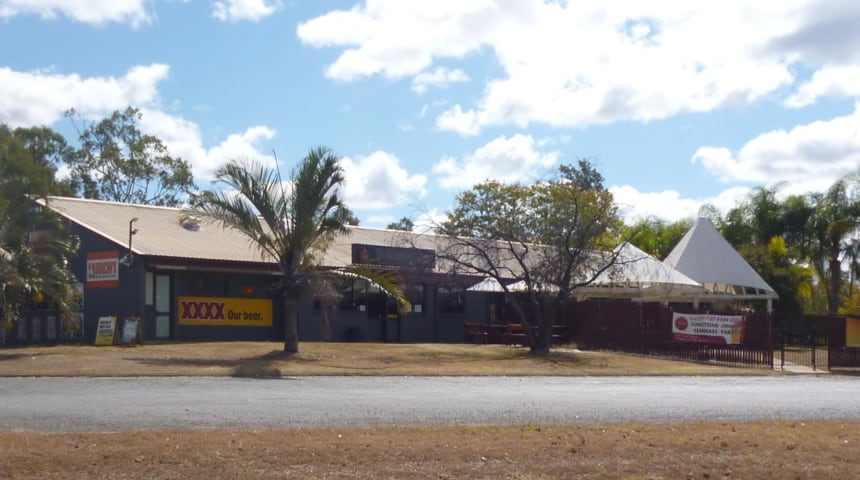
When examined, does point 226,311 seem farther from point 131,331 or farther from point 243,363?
point 243,363

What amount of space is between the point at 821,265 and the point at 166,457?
54374 millimetres

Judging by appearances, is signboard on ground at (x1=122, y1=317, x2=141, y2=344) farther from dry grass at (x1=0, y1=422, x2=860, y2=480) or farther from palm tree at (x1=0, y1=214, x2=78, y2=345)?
dry grass at (x1=0, y1=422, x2=860, y2=480)

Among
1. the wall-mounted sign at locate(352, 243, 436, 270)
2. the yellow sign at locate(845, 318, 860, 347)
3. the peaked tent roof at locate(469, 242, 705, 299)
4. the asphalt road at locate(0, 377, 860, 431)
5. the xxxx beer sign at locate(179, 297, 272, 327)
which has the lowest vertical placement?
the asphalt road at locate(0, 377, 860, 431)

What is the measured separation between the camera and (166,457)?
387 inches

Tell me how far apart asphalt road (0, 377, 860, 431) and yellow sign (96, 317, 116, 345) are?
913cm

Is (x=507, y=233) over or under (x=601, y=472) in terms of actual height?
over

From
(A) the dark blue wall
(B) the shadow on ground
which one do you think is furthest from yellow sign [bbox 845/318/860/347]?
(A) the dark blue wall

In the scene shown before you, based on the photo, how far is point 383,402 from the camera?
16516 mm

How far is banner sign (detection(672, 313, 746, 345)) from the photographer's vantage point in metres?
32.7

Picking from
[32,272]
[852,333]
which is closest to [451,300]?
[852,333]

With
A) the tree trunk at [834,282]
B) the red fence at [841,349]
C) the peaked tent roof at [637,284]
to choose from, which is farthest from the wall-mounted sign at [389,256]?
the tree trunk at [834,282]

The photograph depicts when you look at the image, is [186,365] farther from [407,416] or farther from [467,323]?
[467,323]

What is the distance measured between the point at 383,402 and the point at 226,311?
66.1ft

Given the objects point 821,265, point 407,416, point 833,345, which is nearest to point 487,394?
point 407,416
